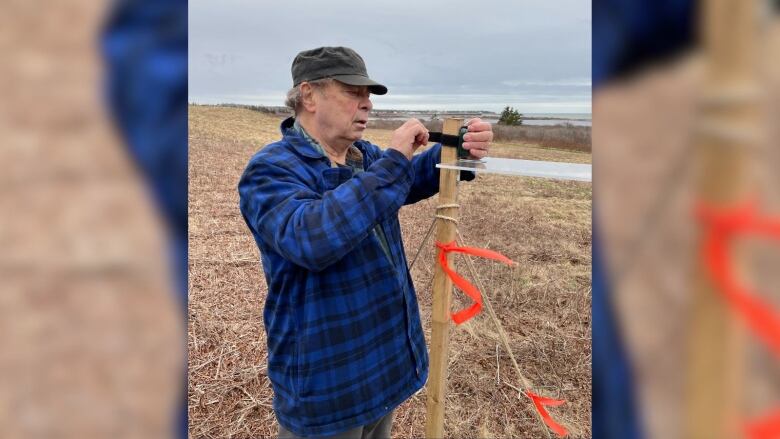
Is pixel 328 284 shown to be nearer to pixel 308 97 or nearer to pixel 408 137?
pixel 408 137

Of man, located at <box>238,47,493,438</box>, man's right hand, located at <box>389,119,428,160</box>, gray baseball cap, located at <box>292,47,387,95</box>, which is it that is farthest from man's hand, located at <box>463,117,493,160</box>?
gray baseball cap, located at <box>292,47,387,95</box>

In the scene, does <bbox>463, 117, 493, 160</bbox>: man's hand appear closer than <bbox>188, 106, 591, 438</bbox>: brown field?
Yes

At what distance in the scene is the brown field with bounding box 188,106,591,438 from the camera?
2789mm

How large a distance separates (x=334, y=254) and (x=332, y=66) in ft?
1.84
